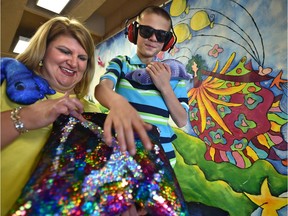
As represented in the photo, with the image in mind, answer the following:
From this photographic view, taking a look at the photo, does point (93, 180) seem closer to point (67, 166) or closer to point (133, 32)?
point (67, 166)

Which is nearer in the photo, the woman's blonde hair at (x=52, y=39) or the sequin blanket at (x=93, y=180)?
the sequin blanket at (x=93, y=180)

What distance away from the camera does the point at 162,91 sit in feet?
2.77

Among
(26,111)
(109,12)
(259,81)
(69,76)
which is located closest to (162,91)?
(69,76)

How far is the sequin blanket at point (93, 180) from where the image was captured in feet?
1.37

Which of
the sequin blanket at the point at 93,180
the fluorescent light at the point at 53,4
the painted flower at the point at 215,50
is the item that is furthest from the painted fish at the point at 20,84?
the fluorescent light at the point at 53,4

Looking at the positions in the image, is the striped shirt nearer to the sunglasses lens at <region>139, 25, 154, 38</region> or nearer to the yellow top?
the sunglasses lens at <region>139, 25, 154, 38</region>

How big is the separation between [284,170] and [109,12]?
274 cm

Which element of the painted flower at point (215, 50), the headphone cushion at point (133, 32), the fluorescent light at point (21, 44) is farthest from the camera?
the fluorescent light at point (21, 44)

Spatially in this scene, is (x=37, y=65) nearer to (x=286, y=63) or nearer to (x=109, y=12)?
(x=286, y=63)

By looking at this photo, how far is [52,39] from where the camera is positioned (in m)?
0.84

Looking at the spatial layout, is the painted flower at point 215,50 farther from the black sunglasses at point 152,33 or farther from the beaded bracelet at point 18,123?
the beaded bracelet at point 18,123

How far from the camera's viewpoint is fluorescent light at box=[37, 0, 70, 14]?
2.62m

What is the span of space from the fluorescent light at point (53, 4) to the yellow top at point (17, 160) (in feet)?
7.77

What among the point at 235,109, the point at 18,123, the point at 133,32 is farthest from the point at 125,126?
the point at 235,109
